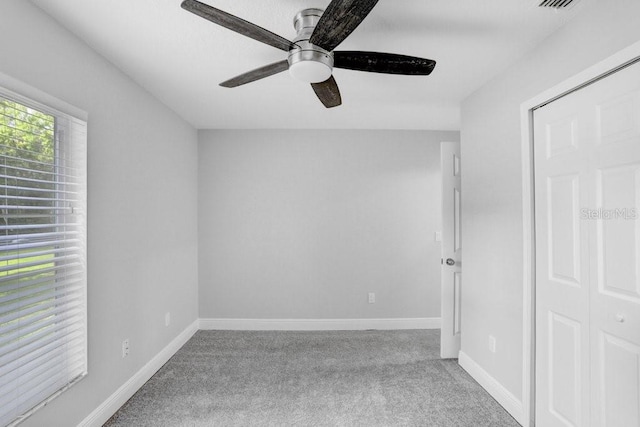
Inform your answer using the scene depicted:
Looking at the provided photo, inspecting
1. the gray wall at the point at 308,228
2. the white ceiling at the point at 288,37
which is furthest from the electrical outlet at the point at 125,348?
the white ceiling at the point at 288,37

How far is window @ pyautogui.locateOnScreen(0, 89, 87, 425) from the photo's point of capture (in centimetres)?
156

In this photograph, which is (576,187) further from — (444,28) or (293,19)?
(293,19)

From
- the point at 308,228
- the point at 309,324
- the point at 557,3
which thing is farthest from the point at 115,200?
the point at 557,3

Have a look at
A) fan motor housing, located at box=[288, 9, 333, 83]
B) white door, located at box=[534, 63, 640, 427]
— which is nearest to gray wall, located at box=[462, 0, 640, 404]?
white door, located at box=[534, 63, 640, 427]

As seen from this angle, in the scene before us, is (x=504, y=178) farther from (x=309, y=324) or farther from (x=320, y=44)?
(x=309, y=324)

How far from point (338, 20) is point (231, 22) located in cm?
43

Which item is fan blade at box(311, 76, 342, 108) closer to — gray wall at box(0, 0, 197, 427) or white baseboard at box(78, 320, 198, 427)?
gray wall at box(0, 0, 197, 427)

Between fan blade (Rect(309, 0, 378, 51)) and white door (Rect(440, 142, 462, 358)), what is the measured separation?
208cm

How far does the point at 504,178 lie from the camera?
7.95 feet

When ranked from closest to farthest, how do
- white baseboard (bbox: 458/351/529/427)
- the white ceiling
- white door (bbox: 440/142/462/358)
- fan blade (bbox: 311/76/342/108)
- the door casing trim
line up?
the white ceiling → fan blade (bbox: 311/76/342/108) → the door casing trim → white baseboard (bbox: 458/351/529/427) → white door (bbox: 440/142/462/358)

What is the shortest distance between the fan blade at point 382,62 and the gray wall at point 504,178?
0.78 m

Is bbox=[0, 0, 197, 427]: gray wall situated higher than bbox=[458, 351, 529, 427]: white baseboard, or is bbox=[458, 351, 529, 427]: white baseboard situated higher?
bbox=[0, 0, 197, 427]: gray wall

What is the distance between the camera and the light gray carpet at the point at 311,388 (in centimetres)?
230

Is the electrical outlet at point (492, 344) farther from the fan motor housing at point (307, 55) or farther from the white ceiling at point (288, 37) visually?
the fan motor housing at point (307, 55)
